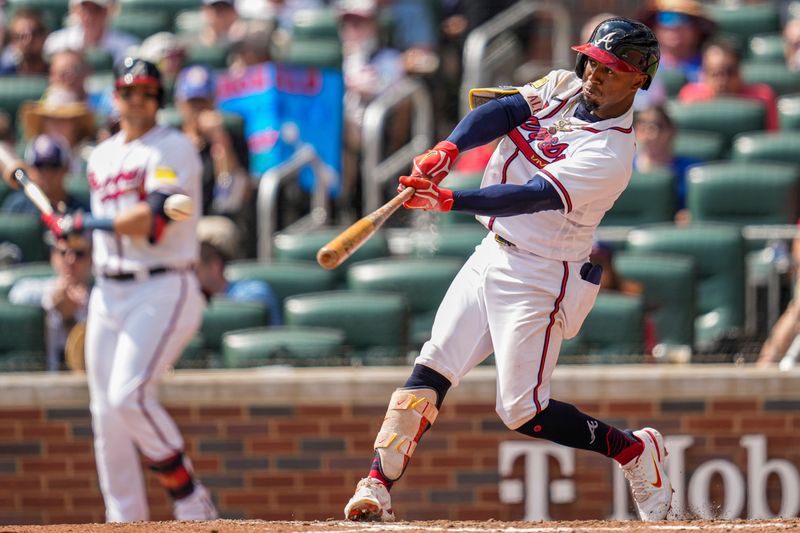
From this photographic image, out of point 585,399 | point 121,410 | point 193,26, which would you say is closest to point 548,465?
point 585,399

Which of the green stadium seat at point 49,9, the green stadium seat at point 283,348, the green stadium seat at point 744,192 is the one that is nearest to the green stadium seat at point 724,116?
the green stadium seat at point 744,192

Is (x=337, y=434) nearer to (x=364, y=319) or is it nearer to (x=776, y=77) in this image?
(x=364, y=319)

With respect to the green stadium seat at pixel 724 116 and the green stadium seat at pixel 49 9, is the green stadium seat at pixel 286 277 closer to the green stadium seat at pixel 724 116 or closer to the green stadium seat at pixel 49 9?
the green stadium seat at pixel 724 116

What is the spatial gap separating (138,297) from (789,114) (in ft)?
14.2

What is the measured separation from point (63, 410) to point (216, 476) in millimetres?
705

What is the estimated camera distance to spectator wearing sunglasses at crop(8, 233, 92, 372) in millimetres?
Result: 6191

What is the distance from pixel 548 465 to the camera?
19.1 feet

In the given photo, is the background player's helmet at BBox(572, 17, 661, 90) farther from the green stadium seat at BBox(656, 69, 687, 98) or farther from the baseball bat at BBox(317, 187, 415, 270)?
the green stadium seat at BBox(656, 69, 687, 98)

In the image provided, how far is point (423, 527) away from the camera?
4.04 metres

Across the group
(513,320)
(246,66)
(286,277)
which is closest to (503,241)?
(513,320)

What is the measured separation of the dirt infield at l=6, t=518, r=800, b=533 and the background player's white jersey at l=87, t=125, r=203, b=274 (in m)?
1.60

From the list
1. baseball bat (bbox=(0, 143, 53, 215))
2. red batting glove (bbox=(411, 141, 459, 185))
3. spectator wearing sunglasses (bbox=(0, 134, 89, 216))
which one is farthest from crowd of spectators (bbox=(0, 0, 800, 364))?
red batting glove (bbox=(411, 141, 459, 185))

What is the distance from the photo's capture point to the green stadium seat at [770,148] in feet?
24.6

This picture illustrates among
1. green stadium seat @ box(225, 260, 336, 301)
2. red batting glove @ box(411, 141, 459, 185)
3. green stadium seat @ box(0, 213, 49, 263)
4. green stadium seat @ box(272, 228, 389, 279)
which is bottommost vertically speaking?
green stadium seat @ box(225, 260, 336, 301)
